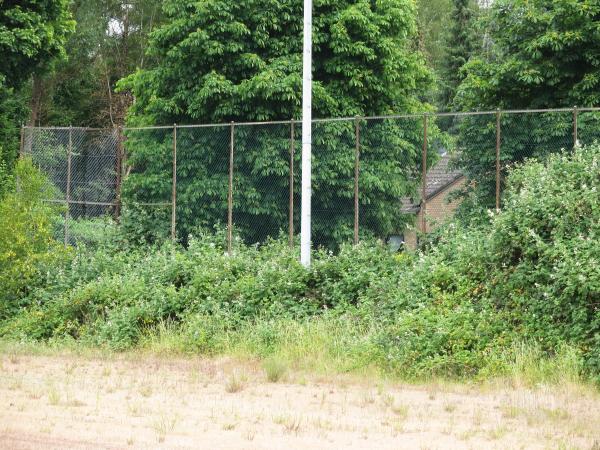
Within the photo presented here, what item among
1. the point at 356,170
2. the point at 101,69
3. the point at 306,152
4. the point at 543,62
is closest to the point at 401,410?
the point at 306,152

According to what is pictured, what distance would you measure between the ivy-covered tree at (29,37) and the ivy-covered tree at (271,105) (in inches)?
98.2

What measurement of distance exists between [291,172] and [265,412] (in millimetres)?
10310

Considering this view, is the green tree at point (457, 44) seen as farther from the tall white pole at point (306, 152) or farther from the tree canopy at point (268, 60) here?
the tall white pole at point (306, 152)

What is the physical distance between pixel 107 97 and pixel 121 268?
103 feet

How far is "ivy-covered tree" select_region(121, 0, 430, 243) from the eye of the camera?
65.7ft

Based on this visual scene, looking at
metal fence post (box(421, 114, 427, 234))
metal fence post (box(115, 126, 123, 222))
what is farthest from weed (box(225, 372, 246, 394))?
metal fence post (box(115, 126, 123, 222))

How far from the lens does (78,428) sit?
934 cm

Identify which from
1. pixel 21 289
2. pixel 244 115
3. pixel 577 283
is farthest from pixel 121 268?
pixel 577 283

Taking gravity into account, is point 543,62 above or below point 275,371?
above

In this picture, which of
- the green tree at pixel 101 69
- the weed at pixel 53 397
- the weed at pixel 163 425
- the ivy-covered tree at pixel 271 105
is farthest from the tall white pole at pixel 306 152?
the green tree at pixel 101 69

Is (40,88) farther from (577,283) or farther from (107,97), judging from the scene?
(577,283)

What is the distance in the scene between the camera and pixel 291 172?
2038cm

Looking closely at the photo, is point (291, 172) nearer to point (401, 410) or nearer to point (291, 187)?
point (291, 187)

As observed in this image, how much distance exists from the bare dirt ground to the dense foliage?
3.79ft
